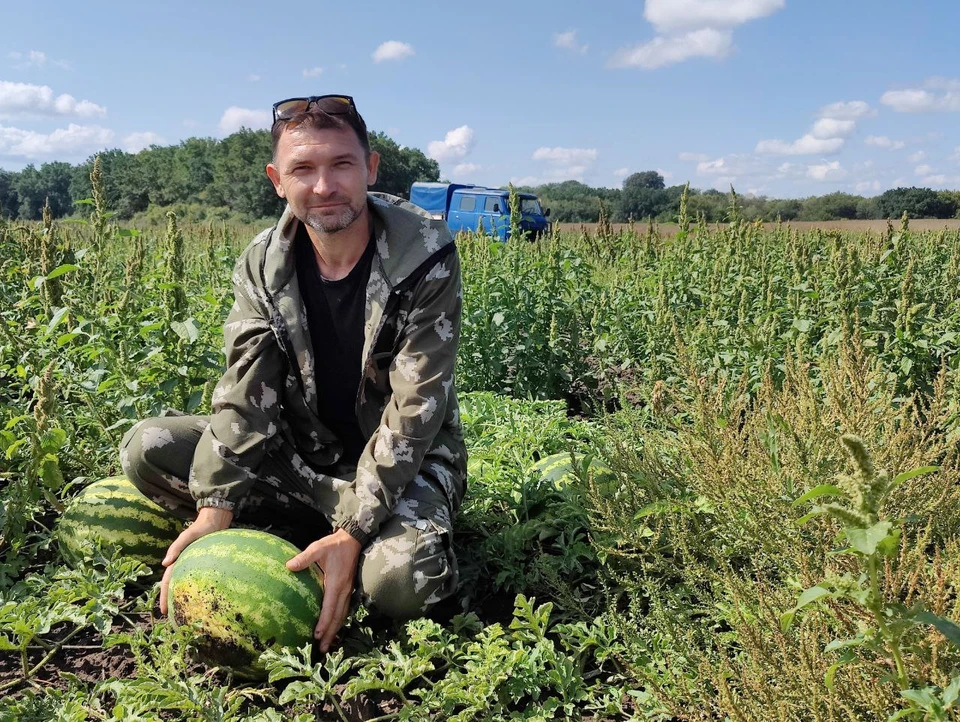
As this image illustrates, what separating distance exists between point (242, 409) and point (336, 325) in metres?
0.50

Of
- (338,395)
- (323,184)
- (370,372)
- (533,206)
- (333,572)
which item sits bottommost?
(333,572)

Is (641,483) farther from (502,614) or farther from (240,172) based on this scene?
(240,172)

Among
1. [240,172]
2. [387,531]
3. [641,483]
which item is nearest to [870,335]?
[641,483]

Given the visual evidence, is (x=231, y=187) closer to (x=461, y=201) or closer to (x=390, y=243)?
(x=461, y=201)

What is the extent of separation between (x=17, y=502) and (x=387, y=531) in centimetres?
153

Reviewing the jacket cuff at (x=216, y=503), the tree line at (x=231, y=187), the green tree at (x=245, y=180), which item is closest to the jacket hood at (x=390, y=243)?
the jacket cuff at (x=216, y=503)

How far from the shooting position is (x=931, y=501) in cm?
232

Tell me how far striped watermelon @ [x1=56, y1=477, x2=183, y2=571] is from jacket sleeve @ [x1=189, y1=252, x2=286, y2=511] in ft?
1.35

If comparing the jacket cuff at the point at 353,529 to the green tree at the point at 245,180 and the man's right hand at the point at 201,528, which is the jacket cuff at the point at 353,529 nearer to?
the man's right hand at the point at 201,528

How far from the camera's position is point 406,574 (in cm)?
261

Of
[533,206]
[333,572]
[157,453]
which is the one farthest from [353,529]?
[533,206]

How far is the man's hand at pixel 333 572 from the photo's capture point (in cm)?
255

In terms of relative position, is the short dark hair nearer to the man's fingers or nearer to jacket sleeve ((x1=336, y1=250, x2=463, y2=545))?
jacket sleeve ((x1=336, y1=250, x2=463, y2=545))

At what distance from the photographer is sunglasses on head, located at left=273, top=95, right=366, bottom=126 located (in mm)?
2865
